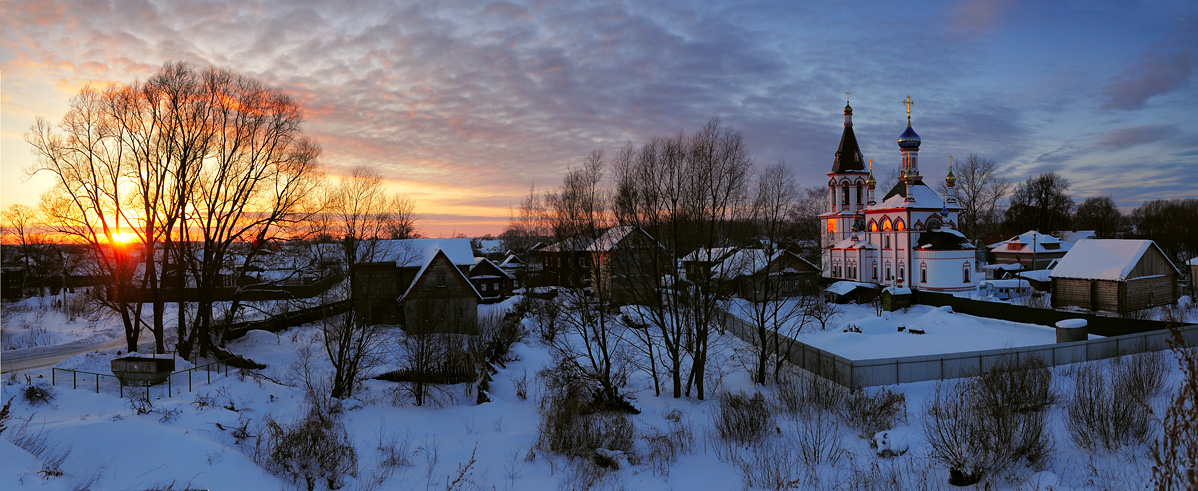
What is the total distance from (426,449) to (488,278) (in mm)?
31522

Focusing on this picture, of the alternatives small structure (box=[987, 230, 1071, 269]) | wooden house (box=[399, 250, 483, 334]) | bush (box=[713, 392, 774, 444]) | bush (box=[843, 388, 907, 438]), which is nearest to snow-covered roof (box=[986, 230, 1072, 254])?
small structure (box=[987, 230, 1071, 269])

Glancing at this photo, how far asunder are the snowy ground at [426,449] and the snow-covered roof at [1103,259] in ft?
57.0

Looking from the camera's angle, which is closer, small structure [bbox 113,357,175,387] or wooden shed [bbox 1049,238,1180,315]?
small structure [bbox 113,357,175,387]

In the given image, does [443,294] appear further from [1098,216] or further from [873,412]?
[1098,216]

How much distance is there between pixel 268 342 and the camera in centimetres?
2734

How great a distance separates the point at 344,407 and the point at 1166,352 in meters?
26.5

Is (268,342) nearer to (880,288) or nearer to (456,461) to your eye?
(456,461)

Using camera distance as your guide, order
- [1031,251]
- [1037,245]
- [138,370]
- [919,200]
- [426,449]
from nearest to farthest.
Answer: [426,449]
[138,370]
[919,200]
[1037,245]
[1031,251]

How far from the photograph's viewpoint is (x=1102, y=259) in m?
31.8

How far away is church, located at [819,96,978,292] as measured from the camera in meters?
41.2

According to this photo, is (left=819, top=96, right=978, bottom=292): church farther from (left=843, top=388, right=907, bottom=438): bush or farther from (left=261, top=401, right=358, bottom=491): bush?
(left=261, top=401, right=358, bottom=491): bush

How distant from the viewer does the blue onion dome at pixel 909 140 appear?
46094 mm

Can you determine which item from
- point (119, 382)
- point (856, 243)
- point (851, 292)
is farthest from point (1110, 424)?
point (856, 243)

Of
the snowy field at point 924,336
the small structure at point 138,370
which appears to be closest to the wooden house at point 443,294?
the small structure at point 138,370
